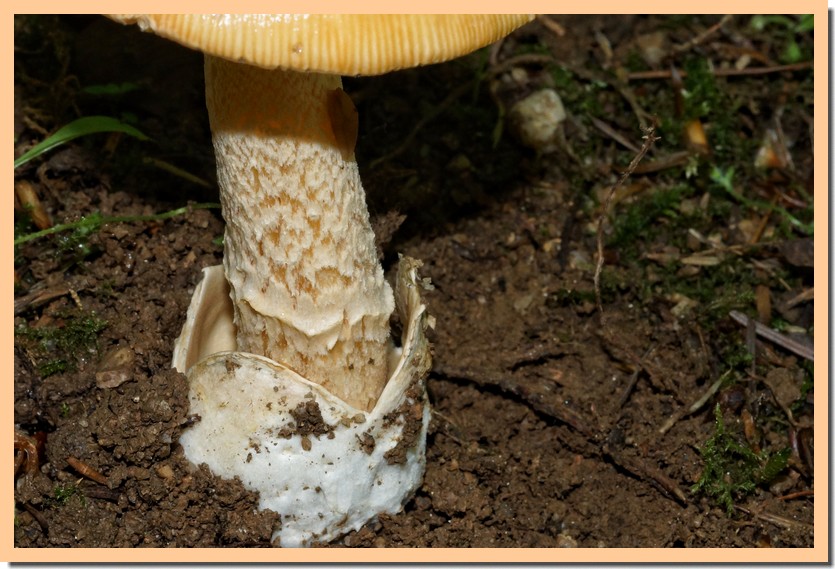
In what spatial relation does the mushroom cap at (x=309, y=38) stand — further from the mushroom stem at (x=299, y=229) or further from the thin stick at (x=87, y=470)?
the thin stick at (x=87, y=470)

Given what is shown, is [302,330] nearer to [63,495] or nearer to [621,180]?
[63,495]

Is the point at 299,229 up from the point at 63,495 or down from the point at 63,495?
up

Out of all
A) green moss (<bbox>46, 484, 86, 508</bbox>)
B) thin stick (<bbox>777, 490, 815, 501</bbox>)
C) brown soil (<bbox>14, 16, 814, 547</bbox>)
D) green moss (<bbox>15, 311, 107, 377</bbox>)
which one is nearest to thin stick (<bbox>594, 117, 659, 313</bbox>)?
brown soil (<bbox>14, 16, 814, 547</bbox>)

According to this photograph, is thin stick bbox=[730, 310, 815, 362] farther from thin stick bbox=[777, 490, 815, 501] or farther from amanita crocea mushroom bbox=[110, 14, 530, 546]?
amanita crocea mushroom bbox=[110, 14, 530, 546]

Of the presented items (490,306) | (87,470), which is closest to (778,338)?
(490,306)

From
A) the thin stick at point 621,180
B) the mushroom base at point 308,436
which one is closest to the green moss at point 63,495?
the mushroom base at point 308,436
